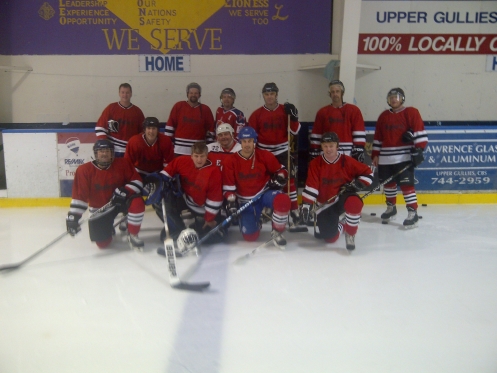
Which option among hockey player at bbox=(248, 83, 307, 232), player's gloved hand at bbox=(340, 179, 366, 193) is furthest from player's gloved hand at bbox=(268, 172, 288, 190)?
hockey player at bbox=(248, 83, 307, 232)

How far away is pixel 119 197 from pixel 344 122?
2.12 m

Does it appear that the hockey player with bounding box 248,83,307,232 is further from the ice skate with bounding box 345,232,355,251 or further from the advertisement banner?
the advertisement banner

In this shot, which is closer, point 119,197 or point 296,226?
point 119,197

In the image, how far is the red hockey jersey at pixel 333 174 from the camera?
11.8 feet

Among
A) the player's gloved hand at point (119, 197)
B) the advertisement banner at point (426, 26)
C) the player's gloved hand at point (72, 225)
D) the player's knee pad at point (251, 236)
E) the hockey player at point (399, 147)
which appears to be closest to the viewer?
the player's gloved hand at point (72, 225)

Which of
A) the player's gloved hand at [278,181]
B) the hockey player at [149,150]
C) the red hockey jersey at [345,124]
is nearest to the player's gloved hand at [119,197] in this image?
the hockey player at [149,150]

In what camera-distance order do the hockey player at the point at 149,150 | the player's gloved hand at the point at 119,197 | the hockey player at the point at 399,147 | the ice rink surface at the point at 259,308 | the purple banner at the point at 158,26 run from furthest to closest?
the purple banner at the point at 158,26
the hockey player at the point at 399,147
the hockey player at the point at 149,150
the player's gloved hand at the point at 119,197
the ice rink surface at the point at 259,308

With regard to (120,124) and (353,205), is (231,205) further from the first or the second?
(120,124)

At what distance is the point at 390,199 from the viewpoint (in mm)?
4551

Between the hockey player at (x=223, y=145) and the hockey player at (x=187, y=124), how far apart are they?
45 centimetres

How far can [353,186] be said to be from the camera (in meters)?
3.57

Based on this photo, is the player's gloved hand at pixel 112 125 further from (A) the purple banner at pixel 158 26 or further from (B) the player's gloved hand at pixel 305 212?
(B) the player's gloved hand at pixel 305 212

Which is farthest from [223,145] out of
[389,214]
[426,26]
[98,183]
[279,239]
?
[426,26]

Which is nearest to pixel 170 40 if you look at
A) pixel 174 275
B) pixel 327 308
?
pixel 174 275
